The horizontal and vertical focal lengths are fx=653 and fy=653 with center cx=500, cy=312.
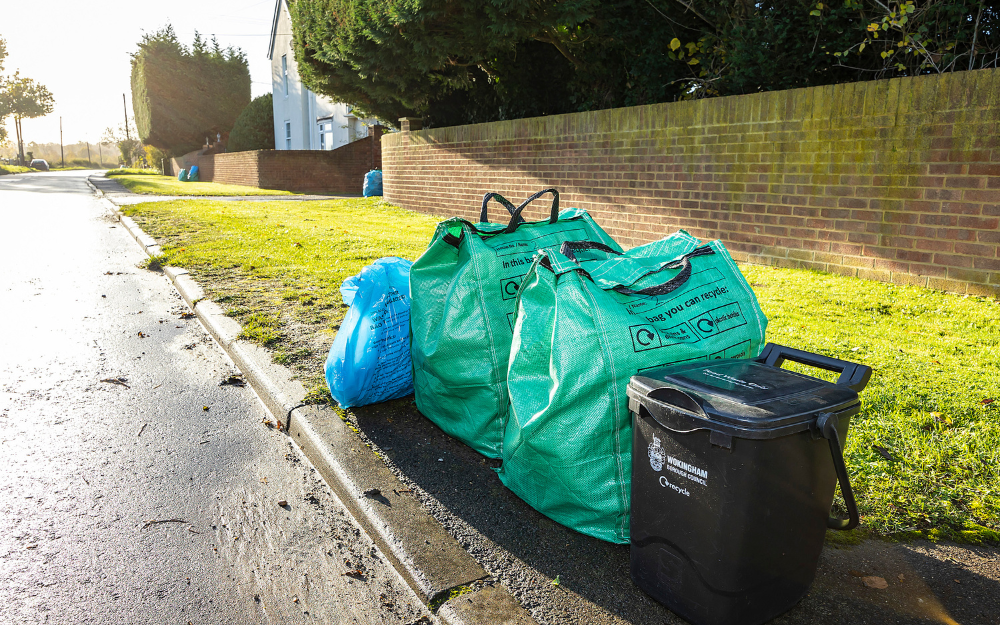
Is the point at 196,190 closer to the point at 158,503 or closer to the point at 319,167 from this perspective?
the point at 319,167

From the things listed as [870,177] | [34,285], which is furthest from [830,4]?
[34,285]

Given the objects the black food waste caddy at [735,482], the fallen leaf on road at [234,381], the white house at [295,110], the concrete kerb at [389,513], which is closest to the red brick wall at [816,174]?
the black food waste caddy at [735,482]

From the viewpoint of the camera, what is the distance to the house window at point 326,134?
2888cm

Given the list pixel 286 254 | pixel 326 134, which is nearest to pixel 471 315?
pixel 286 254

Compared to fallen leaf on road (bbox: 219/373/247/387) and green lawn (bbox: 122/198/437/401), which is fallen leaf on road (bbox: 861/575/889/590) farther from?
fallen leaf on road (bbox: 219/373/247/387)

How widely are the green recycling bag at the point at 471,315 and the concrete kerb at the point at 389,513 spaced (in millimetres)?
448

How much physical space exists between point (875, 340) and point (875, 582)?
8.92ft

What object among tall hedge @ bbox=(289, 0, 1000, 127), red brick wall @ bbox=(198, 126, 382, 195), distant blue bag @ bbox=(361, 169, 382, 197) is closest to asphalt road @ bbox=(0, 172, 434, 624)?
tall hedge @ bbox=(289, 0, 1000, 127)

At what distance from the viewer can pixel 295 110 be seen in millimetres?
32031

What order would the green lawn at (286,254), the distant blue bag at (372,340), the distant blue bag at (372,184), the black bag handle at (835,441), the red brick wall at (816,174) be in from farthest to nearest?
the distant blue bag at (372,184) → the red brick wall at (816,174) → the green lawn at (286,254) → the distant blue bag at (372,340) → the black bag handle at (835,441)

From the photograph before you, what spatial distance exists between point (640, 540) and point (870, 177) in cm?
563

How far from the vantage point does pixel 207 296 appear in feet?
20.2

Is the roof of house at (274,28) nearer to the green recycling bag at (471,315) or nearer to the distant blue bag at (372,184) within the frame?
the distant blue bag at (372,184)

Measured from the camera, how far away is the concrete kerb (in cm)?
206
